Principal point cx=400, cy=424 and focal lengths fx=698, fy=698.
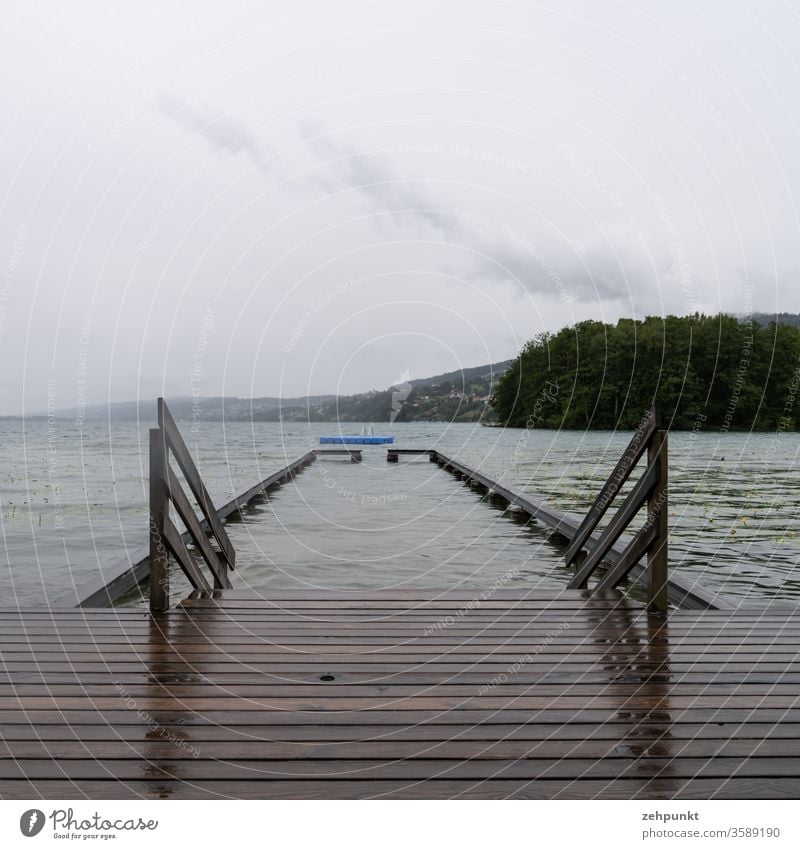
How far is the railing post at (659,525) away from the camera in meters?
4.26

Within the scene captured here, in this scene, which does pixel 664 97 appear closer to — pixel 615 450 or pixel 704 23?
pixel 704 23

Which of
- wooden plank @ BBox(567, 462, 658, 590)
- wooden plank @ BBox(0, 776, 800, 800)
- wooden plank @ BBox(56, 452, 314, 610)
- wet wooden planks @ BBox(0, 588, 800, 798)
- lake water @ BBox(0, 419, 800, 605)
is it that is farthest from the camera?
lake water @ BBox(0, 419, 800, 605)

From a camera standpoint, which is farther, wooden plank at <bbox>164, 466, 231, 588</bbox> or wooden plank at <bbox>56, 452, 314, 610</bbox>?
wooden plank at <bbox>56, 452, 314, 610</bbox>

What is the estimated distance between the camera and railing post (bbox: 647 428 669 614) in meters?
4.26

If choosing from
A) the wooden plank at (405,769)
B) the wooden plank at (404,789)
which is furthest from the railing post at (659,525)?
the wooden plank at (404,789)

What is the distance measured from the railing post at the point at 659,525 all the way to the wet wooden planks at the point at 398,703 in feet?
0.46

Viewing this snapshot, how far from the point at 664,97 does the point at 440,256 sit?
687cm

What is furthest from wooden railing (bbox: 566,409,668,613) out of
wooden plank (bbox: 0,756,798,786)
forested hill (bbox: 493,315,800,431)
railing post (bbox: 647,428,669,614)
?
forested hill (bbox: 493,315,800,431)

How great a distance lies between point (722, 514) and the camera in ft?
35.8

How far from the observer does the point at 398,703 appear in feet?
9.57

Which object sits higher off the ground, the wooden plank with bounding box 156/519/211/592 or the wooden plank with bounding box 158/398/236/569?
the wooden plank with bounding box 158/398/236/569

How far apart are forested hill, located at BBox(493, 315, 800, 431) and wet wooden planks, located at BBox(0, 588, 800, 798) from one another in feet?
130

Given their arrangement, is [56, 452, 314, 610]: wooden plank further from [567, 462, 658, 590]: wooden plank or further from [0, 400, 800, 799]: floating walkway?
[567, 462, 658, 590]: wooden plank
